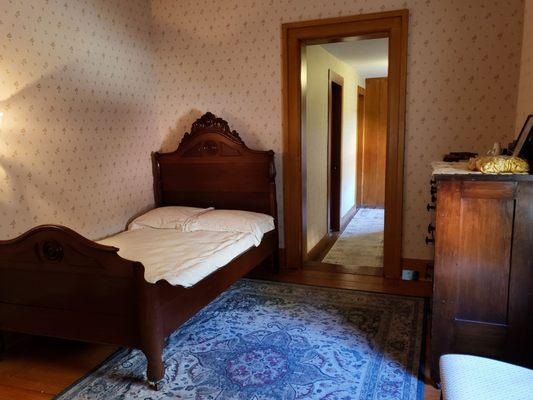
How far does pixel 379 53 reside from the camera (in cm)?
528

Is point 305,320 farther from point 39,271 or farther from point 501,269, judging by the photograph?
point 39,271

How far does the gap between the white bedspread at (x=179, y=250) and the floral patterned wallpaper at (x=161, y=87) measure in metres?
0.43

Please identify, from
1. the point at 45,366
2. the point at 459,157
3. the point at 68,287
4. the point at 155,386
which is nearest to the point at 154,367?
the point at 155,386

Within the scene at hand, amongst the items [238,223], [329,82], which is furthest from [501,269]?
[329,82]

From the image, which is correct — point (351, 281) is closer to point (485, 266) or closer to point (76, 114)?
point (485, 266)

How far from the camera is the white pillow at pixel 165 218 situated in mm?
3527

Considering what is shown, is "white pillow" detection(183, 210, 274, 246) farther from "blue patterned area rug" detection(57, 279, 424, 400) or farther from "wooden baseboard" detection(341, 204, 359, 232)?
"wooden baseboard" detection(341, 204, 359, 232)

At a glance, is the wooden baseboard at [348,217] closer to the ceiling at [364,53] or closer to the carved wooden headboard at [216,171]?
the ceiling at [364,53]

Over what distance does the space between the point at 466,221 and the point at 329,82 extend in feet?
11.5

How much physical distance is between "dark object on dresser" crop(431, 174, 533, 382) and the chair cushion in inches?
21.2

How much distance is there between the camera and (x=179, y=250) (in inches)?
112

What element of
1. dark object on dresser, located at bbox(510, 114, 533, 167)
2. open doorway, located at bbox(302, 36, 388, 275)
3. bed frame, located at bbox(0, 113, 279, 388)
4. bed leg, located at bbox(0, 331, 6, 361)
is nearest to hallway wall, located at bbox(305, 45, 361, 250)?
open doorway, located at bbox(302, 36, 388, 275)

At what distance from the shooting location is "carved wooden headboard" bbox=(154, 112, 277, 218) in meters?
3.71

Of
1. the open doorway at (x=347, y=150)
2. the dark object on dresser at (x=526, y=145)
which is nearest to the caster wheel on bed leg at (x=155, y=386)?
the dark object on dresser at (x=526, y=145)
